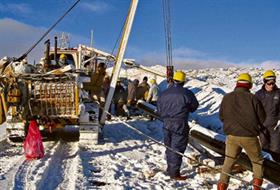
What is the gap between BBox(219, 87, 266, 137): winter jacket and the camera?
5777 mm

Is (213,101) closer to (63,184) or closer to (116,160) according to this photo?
(116,160)

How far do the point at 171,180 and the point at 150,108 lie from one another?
26.7 ft

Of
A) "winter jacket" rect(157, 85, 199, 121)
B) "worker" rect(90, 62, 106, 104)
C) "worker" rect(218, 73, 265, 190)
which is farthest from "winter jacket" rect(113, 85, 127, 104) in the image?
"worker" rect(218, 73, 265, 190)

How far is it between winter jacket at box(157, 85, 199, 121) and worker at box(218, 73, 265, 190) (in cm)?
110

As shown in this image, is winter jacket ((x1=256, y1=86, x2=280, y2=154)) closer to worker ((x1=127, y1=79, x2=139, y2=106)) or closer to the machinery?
the machinery

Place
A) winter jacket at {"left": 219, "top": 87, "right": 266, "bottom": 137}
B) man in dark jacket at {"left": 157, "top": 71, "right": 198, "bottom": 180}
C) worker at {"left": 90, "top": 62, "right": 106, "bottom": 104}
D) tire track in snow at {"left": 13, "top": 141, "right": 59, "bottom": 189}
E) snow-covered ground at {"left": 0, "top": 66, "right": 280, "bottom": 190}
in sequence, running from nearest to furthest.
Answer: winter jacket at {"left": 219, "top": 87, "right": 266, "bottom": 137} < tire track in snow at {"left": 13, "top": 141, "right": 59, "bottom": 189} < snow-covered ground at {"left": 0, "top": 66, "right": 280, "bottom": 190} < man in dark jacket at {"left": 157, "top": 71, "right": 198, "bottom": 180} < worker at {"left": 90, "top": 62, "right": 106, "bottom": 104}

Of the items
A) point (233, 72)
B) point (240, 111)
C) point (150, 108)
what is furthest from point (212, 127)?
point (233, 72)

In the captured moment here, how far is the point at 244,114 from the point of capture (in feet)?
19.0

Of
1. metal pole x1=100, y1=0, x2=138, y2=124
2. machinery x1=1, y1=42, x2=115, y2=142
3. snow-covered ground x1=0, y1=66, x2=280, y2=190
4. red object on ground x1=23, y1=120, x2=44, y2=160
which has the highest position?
metal pole x1=100, y1=0, x2=138, y2=124

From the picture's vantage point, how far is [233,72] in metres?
40.8

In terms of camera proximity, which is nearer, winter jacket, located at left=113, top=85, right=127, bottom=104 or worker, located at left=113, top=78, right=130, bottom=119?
worker, located at left=113, top=78, right=130, bottom=119

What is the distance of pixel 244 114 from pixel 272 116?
222 centimetres

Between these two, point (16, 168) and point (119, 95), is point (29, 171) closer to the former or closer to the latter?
point (16, 168)

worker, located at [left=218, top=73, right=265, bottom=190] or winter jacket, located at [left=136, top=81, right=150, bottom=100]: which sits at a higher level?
worker, located at [left=218, top=73, right=265, bottom=190]
